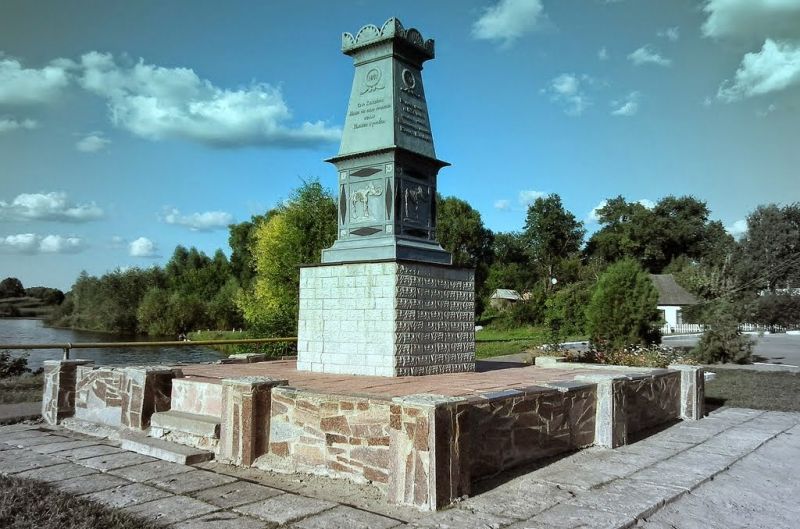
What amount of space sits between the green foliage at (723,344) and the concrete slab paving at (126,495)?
54.6 feet

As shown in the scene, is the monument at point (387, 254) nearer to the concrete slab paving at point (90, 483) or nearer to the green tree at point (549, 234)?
the concrete slab paving at point (90, 483)

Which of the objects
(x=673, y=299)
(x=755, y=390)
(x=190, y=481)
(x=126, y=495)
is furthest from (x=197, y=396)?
(x=673, y=299)

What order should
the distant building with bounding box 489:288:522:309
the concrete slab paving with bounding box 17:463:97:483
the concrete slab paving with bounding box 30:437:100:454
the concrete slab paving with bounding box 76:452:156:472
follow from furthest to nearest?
the distant building with bounding box 489:288:522:309, the concrete slab paving with bounding box 30:437:100:454, the concrete slab paving with bounding box 76:452:156:472, the concrete slab paving with bounding box 17:463:97:483

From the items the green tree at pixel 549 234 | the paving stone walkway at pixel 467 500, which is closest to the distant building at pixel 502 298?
the green tree at pixel 549 234

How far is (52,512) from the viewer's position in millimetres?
4156

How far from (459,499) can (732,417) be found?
6385mm

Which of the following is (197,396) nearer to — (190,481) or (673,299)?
(190,481)

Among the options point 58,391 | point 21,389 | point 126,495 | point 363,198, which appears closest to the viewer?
point 126,495

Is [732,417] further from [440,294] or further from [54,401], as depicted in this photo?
[54,401]

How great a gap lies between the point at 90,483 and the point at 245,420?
1.37 m

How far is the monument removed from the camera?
8.42 m

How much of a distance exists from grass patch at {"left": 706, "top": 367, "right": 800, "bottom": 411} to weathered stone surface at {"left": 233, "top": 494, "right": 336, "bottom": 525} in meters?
8.41

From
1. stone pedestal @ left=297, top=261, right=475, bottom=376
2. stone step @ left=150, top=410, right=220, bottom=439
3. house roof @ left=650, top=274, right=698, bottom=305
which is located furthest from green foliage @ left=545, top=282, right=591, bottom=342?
house roof @ left=650, top=274, right=698, bottom=305

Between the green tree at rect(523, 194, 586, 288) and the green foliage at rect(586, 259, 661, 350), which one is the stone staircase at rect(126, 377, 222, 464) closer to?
the green foliage at rect(586, 259, 661, 350)
